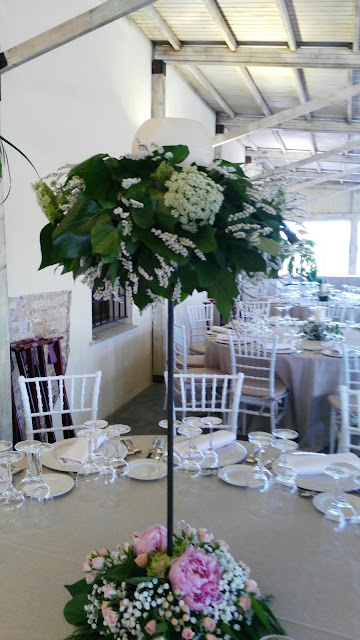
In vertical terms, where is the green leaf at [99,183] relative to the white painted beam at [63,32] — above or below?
below

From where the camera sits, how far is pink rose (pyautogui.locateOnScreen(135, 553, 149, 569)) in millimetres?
1011

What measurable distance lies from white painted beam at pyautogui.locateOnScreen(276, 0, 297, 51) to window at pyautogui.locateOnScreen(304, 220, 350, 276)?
38.5ft

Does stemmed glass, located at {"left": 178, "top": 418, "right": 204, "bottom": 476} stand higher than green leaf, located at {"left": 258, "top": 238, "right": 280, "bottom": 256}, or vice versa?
green leaf, located at {"left": 258, "top": 238, "right": 280, "bottom": 256}

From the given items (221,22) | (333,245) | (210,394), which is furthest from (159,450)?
(333,245)

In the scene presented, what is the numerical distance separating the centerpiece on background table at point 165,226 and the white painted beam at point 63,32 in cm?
216

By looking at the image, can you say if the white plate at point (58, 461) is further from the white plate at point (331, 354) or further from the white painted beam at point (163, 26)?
the white painted beam at point (163, 26)

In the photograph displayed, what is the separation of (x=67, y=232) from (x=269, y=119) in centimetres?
636

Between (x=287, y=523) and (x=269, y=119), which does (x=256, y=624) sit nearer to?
(x=287, y=523)

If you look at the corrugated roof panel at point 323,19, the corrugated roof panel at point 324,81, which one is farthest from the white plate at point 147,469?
the corrugated roof panel at point 324,81

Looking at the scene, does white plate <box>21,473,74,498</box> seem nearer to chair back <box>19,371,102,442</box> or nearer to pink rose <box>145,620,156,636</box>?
chair back <box>19,371,102,442</box>

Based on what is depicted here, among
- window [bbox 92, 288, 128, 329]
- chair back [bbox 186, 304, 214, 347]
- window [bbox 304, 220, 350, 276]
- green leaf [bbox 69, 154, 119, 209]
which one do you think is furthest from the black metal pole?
window [bbox 304, 220, 350, 276]

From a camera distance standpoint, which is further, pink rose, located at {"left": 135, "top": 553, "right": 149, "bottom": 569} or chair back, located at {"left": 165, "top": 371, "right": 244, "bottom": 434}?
chair back, located at {"left": 165, "top": 371, "right": 244, "bottom": 434}

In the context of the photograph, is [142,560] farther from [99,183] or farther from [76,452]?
[76,452]

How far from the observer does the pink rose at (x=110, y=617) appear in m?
0.92
